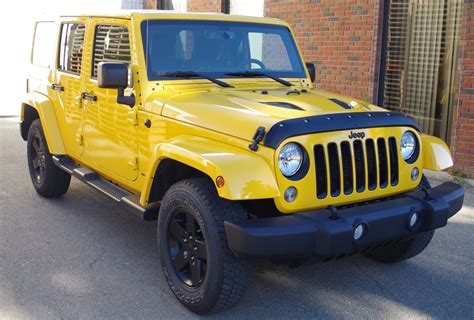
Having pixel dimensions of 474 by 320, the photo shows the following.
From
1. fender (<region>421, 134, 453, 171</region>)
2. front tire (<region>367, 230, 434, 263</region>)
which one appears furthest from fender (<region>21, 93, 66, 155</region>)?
fender (<region>421, 134, 453, 171</region>)

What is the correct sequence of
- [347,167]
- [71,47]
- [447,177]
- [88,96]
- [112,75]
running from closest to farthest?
1. [347,167]
2. [112,75]
3. [88,96]
4. [71,47]
5. [447,177]

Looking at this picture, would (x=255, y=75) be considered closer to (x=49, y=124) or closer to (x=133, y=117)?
(x=133, y=117)

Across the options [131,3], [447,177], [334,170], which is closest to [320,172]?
[334,170]

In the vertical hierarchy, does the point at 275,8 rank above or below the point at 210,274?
above

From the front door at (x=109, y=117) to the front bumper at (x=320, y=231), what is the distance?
1566 mm

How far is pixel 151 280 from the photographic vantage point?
4453mm

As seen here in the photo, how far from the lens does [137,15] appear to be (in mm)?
4699

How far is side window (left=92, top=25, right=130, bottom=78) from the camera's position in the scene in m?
4.78

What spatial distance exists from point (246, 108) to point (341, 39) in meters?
5.45

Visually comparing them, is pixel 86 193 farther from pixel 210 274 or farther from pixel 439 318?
pixel 439 318

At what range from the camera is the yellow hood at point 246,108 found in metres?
3.72

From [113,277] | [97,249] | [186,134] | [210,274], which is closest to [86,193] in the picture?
[97,249]

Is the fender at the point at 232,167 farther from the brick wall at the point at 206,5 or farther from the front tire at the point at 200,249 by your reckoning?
the brick wall at the point at 206,5

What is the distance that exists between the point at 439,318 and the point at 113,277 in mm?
2294
